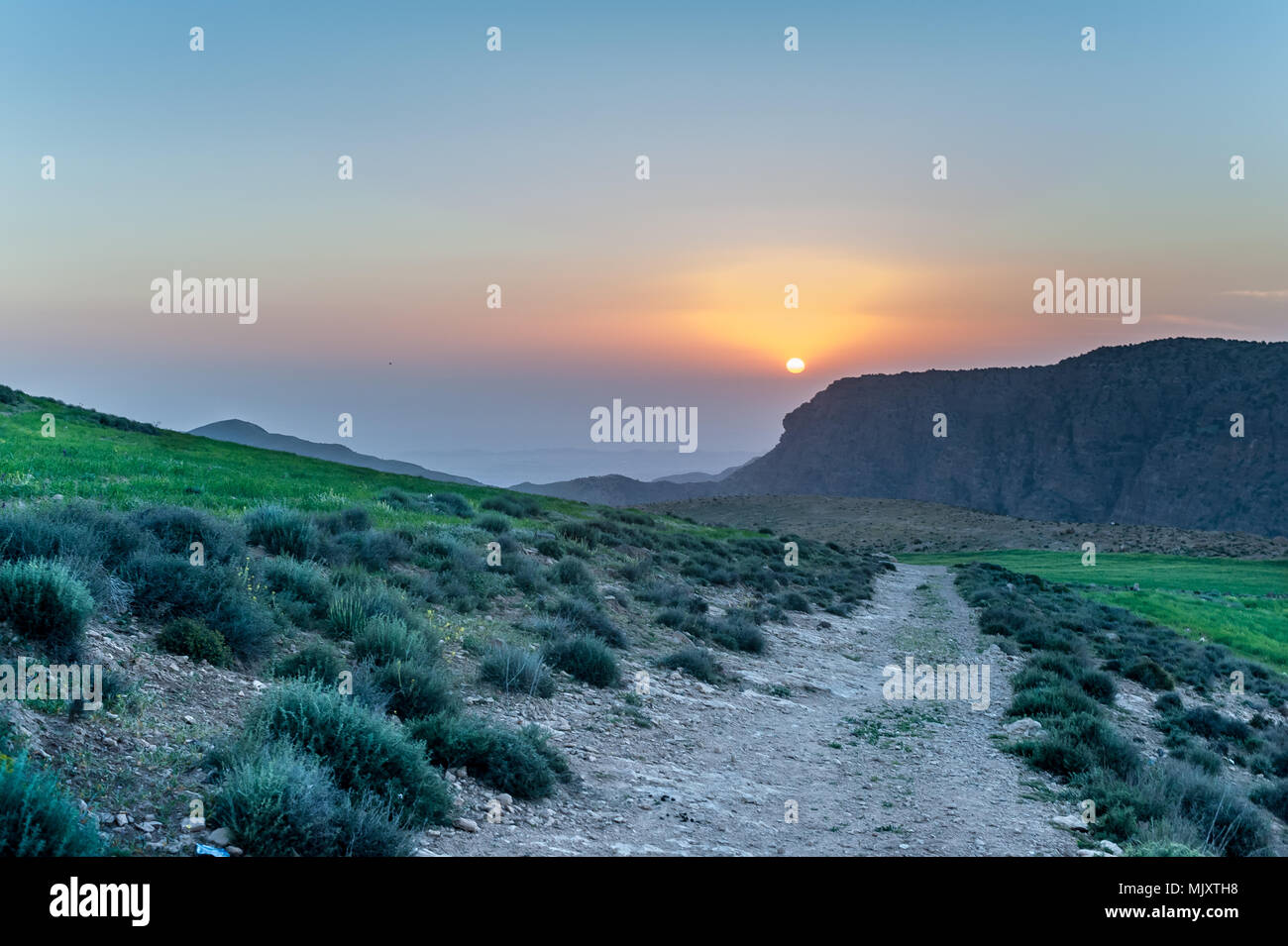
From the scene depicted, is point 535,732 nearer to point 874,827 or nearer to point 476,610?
point 874,827

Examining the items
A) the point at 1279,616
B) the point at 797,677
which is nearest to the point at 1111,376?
the point at 1279,616

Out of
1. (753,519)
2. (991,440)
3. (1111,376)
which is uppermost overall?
(1111,376)

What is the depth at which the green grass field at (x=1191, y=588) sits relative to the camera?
30094 mm

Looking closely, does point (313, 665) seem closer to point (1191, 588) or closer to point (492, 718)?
point (492, 718)

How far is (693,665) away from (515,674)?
4327 millimetres

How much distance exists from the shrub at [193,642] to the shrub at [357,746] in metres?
2.09

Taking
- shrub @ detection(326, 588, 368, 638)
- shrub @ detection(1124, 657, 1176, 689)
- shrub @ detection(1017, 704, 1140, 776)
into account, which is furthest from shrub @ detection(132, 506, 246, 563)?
shrub @ detection(1124, 657, 1176, 689)

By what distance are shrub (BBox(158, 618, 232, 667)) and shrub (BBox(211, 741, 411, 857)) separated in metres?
3.31

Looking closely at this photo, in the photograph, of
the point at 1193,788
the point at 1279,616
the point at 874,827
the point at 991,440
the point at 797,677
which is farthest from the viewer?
the point at 991,440

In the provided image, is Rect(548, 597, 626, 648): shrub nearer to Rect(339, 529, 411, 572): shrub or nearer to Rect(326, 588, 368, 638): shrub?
Rect(339, 529, 411, 572): shrub

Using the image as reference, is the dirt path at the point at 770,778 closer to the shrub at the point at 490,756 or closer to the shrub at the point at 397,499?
the shrub at the point at 490,756

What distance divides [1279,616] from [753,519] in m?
70.8
